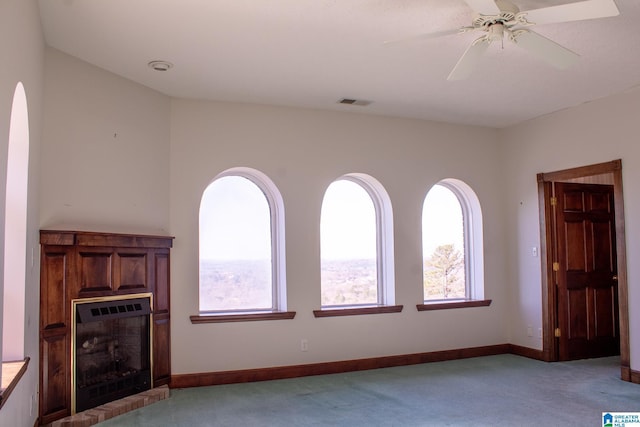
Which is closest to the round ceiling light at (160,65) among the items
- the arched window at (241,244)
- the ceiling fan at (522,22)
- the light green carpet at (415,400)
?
the arched window at (241,244)

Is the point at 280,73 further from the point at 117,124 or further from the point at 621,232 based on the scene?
the point at 621,232

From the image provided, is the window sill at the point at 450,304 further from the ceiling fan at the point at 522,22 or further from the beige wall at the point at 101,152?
the ceiling fan at the point at 522,22

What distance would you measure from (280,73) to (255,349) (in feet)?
8.60

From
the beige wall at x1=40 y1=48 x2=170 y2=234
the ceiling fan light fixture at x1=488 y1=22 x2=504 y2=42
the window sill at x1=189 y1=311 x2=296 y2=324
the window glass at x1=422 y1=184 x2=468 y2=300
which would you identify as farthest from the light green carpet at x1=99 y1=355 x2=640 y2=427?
the ceiling fan light fixture at x1=488 y1=22 x2=504 y2=42

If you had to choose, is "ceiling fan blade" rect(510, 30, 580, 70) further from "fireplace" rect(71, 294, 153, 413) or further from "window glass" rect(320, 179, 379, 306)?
"fireplace" rect(71, 294, 153, 413)

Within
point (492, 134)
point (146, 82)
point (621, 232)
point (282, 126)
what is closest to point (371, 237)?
point (282, 126)

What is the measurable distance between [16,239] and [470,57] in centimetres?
299

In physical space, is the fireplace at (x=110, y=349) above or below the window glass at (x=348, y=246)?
below

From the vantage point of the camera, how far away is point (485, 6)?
290cm

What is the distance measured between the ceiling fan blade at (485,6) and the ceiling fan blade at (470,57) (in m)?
0.33

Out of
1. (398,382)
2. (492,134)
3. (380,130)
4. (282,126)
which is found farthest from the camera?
(492,134)

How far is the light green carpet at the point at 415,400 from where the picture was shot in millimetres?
4082

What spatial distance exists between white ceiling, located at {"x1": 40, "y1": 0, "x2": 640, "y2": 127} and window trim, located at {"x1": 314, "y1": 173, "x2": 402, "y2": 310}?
0.84 m

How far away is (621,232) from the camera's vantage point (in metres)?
5.32
